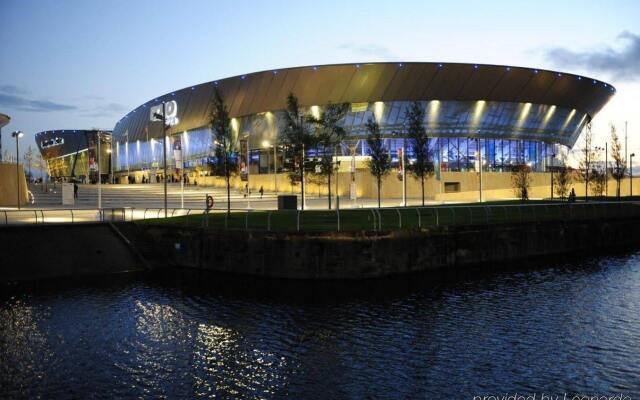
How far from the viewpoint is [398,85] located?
3184 inches

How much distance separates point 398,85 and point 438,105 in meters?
7.03

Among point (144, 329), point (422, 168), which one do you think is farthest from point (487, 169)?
point (144, 329)

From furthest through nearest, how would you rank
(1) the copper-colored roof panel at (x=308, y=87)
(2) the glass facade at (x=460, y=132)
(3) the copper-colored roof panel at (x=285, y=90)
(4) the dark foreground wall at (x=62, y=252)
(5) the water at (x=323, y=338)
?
(2) the glass facade at (x=460, y=132) < (3) the copper-colored roof panel at (x=285, y=90) < (1) the copper-colored roof panel at (x=308, y=87) < (4) the dark foreground wall at (x=62, y=252) < (5) the water at (x=323, y=338)

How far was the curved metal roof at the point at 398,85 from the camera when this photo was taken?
262 ft

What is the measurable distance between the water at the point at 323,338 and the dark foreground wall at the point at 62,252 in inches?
103

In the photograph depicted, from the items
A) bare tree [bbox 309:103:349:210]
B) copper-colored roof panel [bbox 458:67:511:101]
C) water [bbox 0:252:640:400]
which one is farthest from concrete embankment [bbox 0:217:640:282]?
copper-colored roof panel [bbox 458:67:511:101]

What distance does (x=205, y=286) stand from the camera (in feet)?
84.1

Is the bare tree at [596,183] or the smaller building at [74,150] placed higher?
the smaller building at [74,150]

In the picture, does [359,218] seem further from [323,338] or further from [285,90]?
[285,90]

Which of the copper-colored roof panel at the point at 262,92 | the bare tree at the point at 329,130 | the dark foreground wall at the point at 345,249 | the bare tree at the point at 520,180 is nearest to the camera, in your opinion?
the dark foreground wall at the point at 345,249

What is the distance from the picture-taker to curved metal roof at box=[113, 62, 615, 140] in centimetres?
7994

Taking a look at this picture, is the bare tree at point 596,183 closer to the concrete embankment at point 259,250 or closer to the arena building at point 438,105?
the arena building at point 438,105

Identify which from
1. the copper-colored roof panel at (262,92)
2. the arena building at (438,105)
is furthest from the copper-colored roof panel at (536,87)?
the copper-colored roof panel at (262,92)

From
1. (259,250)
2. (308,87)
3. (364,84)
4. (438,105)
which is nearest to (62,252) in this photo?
(259,250)
